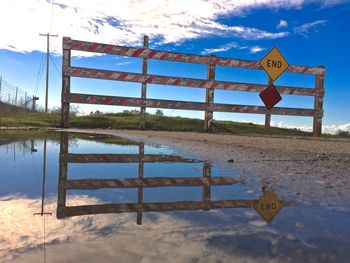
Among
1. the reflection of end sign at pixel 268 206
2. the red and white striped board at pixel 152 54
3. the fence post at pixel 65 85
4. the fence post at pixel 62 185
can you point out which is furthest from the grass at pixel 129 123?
the reflection of end sign at pixel 268 206

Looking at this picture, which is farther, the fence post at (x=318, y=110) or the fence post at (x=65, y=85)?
the fence post at (x=318, y=110)

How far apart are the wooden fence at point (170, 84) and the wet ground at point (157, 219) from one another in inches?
435

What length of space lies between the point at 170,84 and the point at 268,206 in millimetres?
13337

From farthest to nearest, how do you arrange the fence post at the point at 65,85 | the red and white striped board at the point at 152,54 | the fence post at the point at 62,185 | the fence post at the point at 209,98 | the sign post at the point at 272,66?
the fence post at the point at 209,98
the red and white striped board at the point at 152,54
the fence post at the point at 65,85
the sign post at the point at 272,66
the fence post at the point at 62,185

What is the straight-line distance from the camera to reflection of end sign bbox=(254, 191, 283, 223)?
→ 294 centimetres

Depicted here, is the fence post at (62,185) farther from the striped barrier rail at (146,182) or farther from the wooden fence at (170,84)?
the wooden fence at (170,84)

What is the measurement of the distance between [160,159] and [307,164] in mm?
2211

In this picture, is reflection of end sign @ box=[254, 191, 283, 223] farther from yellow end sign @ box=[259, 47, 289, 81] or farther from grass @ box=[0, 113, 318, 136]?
grass @ box=[0, 113, 318, 136]

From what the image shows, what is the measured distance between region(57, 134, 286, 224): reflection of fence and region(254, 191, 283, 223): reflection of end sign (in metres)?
0.08

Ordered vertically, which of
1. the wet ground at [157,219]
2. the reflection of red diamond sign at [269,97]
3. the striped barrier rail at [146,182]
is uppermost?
the reflection of red diamond sign at [269,97]

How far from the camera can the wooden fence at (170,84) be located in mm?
15414

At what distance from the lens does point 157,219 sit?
271cm

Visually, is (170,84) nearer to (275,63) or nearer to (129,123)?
(129,123)

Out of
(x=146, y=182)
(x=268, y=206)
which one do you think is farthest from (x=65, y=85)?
(x=268, y=206)
